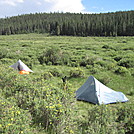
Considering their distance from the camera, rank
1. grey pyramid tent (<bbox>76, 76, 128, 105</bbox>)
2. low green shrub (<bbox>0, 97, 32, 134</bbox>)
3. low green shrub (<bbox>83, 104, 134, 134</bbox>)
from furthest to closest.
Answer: grey pyramid tent (<bbox>76, 76, 128, 105</bbox>), low green shrub (<bbox>83, 104, 134, 134</bbox>), low green shrub (<bbox>0, 97, 32, 134</bbox>)

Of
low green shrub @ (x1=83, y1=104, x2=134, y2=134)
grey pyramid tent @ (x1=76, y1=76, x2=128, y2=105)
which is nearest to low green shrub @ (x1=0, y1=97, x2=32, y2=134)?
low green shrub @ (x1=83, y1=104, x2=134, y2=134)

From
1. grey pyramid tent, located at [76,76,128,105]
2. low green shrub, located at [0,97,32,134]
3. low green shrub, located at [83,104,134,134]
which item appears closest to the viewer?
low green shrub, located at [0,97,32,134]

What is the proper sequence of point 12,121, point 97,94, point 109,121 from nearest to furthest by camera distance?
point 12,121, point 109,121, point 97,94

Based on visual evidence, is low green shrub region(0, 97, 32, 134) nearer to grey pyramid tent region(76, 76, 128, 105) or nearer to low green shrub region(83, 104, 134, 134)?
low green shrub region(83, 104, 134, 134)

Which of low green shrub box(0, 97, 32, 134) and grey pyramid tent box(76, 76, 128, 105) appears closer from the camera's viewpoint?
low green shrub box(0, 97, 32, 134)

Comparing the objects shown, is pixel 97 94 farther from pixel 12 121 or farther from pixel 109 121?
pixel 12 121

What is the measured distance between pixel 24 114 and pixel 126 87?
725 cm

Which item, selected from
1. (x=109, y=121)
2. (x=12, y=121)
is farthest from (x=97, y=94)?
(x=12, y=121)

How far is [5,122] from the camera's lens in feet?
11.5

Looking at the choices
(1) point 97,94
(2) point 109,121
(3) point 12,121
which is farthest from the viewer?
(1) point 97,94

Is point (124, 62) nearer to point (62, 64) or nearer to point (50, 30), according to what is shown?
point (62, 64)

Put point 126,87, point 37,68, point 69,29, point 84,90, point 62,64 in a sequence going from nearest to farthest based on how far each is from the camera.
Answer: point 84,90, point 126,87, point 37,68, point 62,64, point 69,29

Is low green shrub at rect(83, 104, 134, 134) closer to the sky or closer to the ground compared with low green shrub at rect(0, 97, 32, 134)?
closer to the ground

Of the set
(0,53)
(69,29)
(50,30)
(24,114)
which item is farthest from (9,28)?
(24,114)
